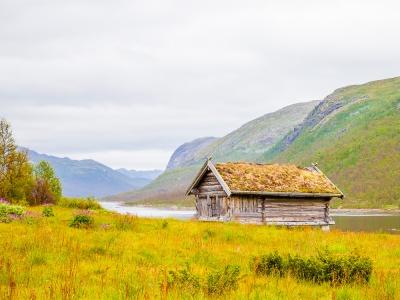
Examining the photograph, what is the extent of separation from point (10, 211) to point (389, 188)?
14099 centimetres

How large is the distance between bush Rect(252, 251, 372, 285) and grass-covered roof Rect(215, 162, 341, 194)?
1913 centimetres

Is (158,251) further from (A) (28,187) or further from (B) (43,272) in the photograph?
(A) (28,187)

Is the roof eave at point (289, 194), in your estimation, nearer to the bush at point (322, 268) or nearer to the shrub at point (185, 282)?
the bush at point (322, 268)

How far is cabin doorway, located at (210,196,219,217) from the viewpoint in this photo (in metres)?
32.4

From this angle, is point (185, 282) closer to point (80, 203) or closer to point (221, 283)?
point (221, 283)

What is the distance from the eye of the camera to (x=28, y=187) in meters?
39.1

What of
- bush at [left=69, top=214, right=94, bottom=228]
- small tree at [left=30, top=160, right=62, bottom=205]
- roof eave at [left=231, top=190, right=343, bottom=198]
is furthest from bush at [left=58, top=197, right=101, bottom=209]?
bush at [left=69, top=214, right=94, bottom=228]

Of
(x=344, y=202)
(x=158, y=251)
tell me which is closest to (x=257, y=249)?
(x=158, y=251)

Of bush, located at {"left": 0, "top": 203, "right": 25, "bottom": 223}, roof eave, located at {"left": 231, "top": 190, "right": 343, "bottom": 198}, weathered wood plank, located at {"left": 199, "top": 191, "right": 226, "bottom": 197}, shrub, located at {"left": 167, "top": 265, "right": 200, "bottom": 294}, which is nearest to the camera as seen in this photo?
shrub, located at {"left": 167, "top": 265, "right": 200, "bottom": 294}

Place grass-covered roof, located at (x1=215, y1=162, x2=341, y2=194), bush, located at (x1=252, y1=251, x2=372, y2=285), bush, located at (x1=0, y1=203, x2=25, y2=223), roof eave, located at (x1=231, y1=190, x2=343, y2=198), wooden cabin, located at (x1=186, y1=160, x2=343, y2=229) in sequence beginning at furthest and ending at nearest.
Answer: grass-covered roof, located at (x1=215, y1=162, x2=341, y2=194), wooden cabin, located at (x1=186, y1=160, x2=343, y2=229), roof eave, located at (x1=231, y1=190, x2=343, y2=198), bush, located at (x1=0, y1=203, x2=25, y2=223), bush, located at (x1=252, y1=251, x2=372, y2=285)

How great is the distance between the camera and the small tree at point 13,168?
38.0 meters

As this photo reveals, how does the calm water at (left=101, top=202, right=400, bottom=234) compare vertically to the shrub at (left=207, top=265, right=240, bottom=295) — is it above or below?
below

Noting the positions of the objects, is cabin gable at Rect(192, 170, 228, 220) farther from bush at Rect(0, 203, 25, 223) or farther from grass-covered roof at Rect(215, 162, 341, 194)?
bush at Rect(0, 203, 25, 223)

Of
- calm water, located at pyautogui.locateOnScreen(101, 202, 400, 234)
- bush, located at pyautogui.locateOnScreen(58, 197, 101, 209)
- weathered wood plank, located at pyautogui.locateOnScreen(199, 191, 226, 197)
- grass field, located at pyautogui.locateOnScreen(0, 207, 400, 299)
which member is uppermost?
A: weathered wood plank, located at pyautogui.locateOnScreen(199, 191, 226, 197)
